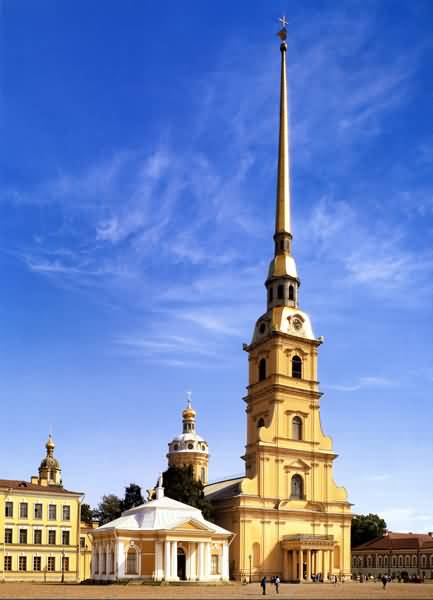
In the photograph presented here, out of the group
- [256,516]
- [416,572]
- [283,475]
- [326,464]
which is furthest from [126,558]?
[416,572]

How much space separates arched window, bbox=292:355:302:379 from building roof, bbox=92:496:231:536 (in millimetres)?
20464

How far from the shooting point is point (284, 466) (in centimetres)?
7162

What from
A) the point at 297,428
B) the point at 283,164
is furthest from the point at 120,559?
the point at 283,164

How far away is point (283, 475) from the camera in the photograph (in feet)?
234

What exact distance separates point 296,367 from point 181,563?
84.2ft

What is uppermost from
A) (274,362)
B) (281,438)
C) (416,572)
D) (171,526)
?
(274,362)

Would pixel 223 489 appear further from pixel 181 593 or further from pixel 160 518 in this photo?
pixel 181 593

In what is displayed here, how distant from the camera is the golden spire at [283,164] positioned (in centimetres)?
8331

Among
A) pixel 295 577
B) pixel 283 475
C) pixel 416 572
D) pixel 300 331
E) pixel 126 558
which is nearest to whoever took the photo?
pixel 126 558

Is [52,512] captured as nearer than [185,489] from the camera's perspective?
No

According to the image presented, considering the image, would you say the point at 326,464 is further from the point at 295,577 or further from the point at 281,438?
the point at 295,577

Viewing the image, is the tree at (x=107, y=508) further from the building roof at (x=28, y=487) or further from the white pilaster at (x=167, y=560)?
the white pilaster at (x=167, y=560)

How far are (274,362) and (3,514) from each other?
3047 cm

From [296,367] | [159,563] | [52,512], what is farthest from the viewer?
[296,367]
